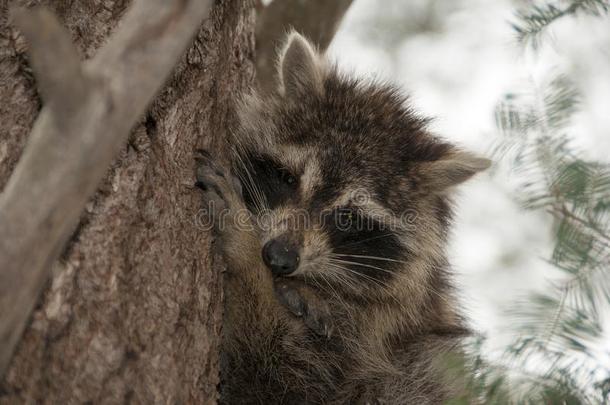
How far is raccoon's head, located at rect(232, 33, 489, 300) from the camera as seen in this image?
135 inches

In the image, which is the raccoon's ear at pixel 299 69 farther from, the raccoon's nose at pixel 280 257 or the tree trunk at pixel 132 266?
the raccoon's nose at pixel 280 257

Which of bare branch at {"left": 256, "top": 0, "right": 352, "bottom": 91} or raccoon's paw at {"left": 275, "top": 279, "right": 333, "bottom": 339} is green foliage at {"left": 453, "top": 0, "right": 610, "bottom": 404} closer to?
raccoon's paw at {"left": 275, "top": 279, "right": 333, "bottom": 339}

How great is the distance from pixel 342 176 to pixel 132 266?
1.31 m

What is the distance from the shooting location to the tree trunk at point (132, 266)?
2135 mm

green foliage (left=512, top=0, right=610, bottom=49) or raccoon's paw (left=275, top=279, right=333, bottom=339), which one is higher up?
green foliage (left=512, top=0, right=610, bottom=49)

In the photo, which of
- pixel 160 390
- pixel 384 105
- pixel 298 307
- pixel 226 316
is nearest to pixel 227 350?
pixel 226 316

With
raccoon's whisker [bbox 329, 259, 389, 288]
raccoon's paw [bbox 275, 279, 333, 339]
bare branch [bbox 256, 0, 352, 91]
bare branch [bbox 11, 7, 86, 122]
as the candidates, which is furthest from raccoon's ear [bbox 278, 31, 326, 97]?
bare branch [bbox 11, 7, 86, 122]

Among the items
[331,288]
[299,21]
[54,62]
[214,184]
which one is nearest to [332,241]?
[331,288]

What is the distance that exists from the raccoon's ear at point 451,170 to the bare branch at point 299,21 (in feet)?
Result: 4.29

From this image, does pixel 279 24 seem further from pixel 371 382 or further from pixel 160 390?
pixel 160 390

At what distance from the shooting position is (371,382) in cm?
351

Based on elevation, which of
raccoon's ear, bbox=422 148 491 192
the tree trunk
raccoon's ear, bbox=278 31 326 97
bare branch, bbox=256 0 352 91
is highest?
bare branch, bbox=256 0 352 91

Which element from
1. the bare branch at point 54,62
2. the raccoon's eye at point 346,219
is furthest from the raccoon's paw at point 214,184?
the bare branch at point 54,62

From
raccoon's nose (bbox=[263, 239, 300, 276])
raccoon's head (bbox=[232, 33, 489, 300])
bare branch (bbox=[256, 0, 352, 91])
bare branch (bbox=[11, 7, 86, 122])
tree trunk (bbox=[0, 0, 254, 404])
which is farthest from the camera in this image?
bare branch (bbox=[256, 0, 352, 91])
